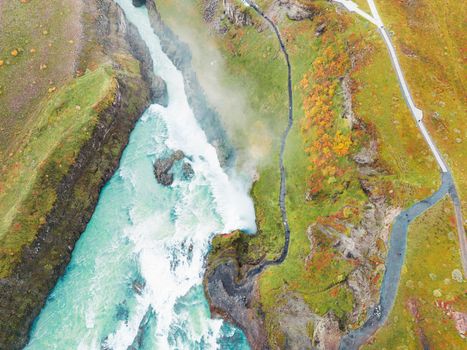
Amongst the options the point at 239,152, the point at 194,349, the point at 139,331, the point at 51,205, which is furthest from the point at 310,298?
the point at 51,205

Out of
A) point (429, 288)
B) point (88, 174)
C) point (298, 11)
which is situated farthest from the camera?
point (298, 11)

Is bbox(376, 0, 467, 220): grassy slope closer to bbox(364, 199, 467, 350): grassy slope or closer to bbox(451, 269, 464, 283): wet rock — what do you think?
bbox(364, 199, 467, 350): grassy slope

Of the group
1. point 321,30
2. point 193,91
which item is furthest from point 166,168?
point 321,30

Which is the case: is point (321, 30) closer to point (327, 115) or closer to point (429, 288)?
point (327, 115)

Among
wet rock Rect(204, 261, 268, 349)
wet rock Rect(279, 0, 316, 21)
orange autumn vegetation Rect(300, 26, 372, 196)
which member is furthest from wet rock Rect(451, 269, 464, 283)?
wet rock Rect(279, 0, 316, 21)

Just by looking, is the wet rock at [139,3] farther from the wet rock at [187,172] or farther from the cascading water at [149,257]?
the wet rock at [187,172]

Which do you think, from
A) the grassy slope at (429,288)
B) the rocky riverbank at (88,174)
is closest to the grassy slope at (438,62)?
the grassy slope at (429,288)
